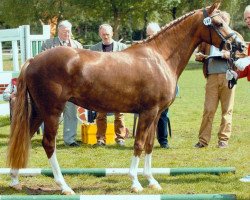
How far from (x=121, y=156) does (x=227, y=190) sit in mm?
2664

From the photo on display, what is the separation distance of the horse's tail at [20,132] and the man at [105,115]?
3301 mm

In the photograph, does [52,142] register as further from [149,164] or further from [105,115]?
[105,115]

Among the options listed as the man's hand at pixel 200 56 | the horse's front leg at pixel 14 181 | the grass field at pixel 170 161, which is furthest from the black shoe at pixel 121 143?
the horse's front leg at pixel 14 181

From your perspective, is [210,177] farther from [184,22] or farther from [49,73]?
[49,73]

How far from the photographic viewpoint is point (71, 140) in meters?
9.59

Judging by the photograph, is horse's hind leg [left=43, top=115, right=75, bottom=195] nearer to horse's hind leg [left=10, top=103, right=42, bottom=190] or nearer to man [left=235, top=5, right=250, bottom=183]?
horse's hind leg [left=10, top=103, right=42, bottom=190]

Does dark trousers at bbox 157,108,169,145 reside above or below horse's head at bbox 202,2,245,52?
below

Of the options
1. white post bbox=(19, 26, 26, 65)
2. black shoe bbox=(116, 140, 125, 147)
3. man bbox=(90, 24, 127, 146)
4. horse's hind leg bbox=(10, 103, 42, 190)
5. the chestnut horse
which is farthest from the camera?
white post bbox=(19, 26, 26, 65)

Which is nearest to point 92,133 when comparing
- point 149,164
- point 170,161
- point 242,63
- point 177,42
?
point 170,161

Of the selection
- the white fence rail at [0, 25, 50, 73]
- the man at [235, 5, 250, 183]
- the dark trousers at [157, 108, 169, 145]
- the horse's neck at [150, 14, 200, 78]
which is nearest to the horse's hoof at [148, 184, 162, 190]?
the man at [235, 5, 250, 183]

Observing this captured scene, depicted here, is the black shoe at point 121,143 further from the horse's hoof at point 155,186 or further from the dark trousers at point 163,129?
the horse's hoof at point 155,186

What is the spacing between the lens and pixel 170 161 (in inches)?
324

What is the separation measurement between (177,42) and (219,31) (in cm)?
56

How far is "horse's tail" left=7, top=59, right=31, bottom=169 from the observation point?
6.02m
